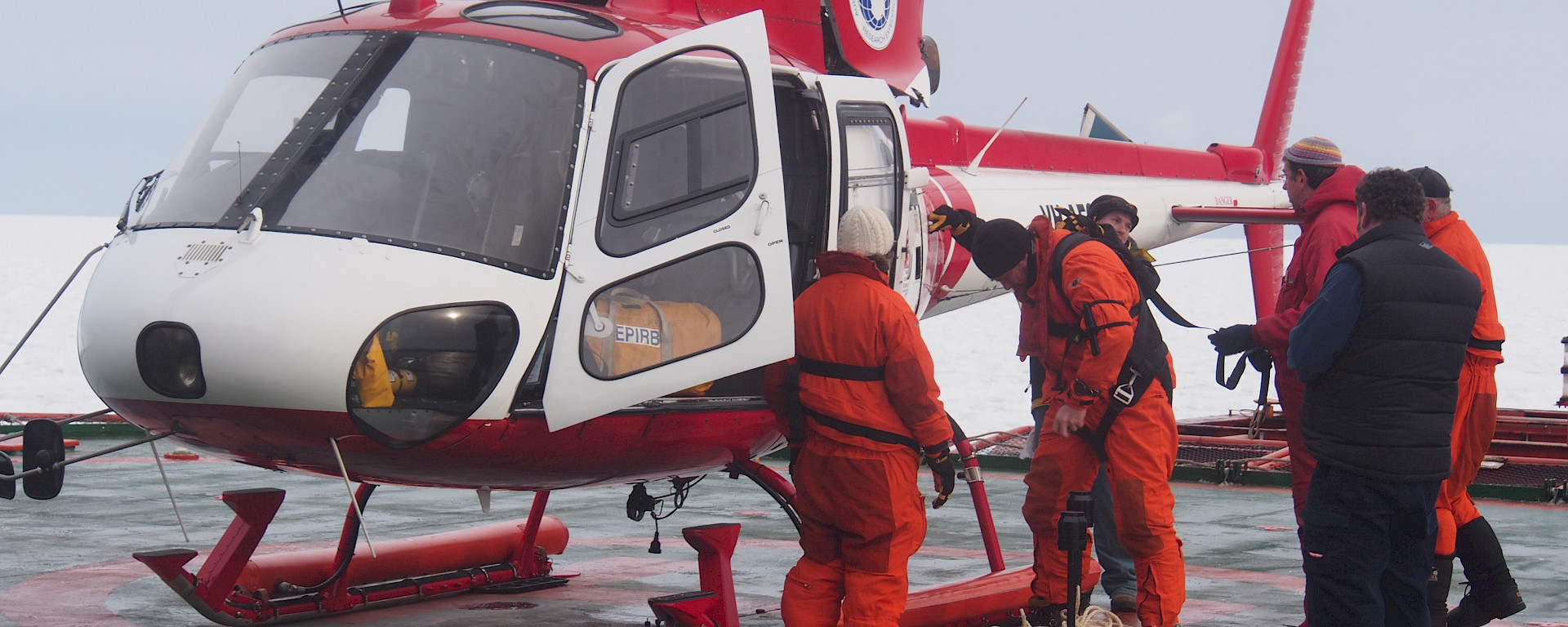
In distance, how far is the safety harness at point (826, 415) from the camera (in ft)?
14.1

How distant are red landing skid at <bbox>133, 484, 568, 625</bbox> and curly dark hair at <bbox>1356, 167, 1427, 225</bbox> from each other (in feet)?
11.2

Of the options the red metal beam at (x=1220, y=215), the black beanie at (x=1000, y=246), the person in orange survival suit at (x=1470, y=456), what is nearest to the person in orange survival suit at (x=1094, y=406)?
the black beanie at (x=1000, y=246)

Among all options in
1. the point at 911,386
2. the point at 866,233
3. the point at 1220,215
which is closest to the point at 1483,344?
the point at 911,386

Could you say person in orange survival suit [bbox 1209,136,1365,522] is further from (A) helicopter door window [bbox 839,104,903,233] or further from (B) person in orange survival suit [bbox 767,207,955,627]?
(A) helicopter door window [bbox 839,104,903,233]

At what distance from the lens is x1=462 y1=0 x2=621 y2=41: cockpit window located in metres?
4.51

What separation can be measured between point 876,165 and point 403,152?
1.89m

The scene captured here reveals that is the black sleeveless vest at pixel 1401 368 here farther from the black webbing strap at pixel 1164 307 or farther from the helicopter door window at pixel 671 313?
the helicopter door window at pixel 671 313

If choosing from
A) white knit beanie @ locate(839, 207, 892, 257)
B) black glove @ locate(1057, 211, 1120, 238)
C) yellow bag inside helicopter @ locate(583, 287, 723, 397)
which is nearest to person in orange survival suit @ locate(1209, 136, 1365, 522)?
black glove @ locate(1057, 211, 1120, 238)

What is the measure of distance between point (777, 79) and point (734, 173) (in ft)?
2.31

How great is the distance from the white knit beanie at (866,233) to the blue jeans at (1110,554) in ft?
5.17

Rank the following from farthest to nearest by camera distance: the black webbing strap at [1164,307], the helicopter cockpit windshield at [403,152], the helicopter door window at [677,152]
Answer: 1. the black webbing strap at [1164,307]
2. the helicopter door window at [677,152]
3. the helicopter cockpit windshield at [403,152]

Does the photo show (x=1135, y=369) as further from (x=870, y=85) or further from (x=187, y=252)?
(x=187, y=252)

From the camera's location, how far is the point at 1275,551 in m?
7.16

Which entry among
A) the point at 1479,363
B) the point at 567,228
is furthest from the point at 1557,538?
the point at 567,228
